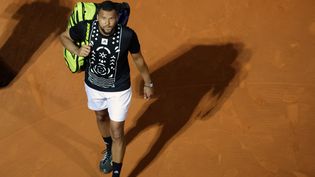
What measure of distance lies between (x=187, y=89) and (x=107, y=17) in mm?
2917

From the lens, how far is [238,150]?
6191 millimetres

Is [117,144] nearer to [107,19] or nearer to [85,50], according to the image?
[85,50]

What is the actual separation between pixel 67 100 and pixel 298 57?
11.7 ft

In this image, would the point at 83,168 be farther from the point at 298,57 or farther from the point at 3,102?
the point at 298,57

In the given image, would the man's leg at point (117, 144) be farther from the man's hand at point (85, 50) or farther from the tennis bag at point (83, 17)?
the man's hand at point (85, 50)

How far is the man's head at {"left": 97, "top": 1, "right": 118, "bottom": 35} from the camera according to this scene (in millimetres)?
4340

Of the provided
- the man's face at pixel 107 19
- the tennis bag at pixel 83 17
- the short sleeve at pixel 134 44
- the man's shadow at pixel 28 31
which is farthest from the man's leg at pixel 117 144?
the man's shadow at pixel 28 31

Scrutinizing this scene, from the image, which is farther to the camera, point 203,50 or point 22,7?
point 22,7

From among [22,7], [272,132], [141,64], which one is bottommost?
[272,132]

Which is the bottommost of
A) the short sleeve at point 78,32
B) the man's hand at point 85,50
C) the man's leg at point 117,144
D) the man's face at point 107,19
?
the man's leg at point 117,144

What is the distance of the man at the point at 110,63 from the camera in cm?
448

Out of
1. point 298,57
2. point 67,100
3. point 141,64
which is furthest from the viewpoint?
point 298,57

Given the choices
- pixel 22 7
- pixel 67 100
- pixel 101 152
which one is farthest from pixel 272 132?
pixel 22 7

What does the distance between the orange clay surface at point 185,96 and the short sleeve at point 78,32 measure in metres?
1.93
